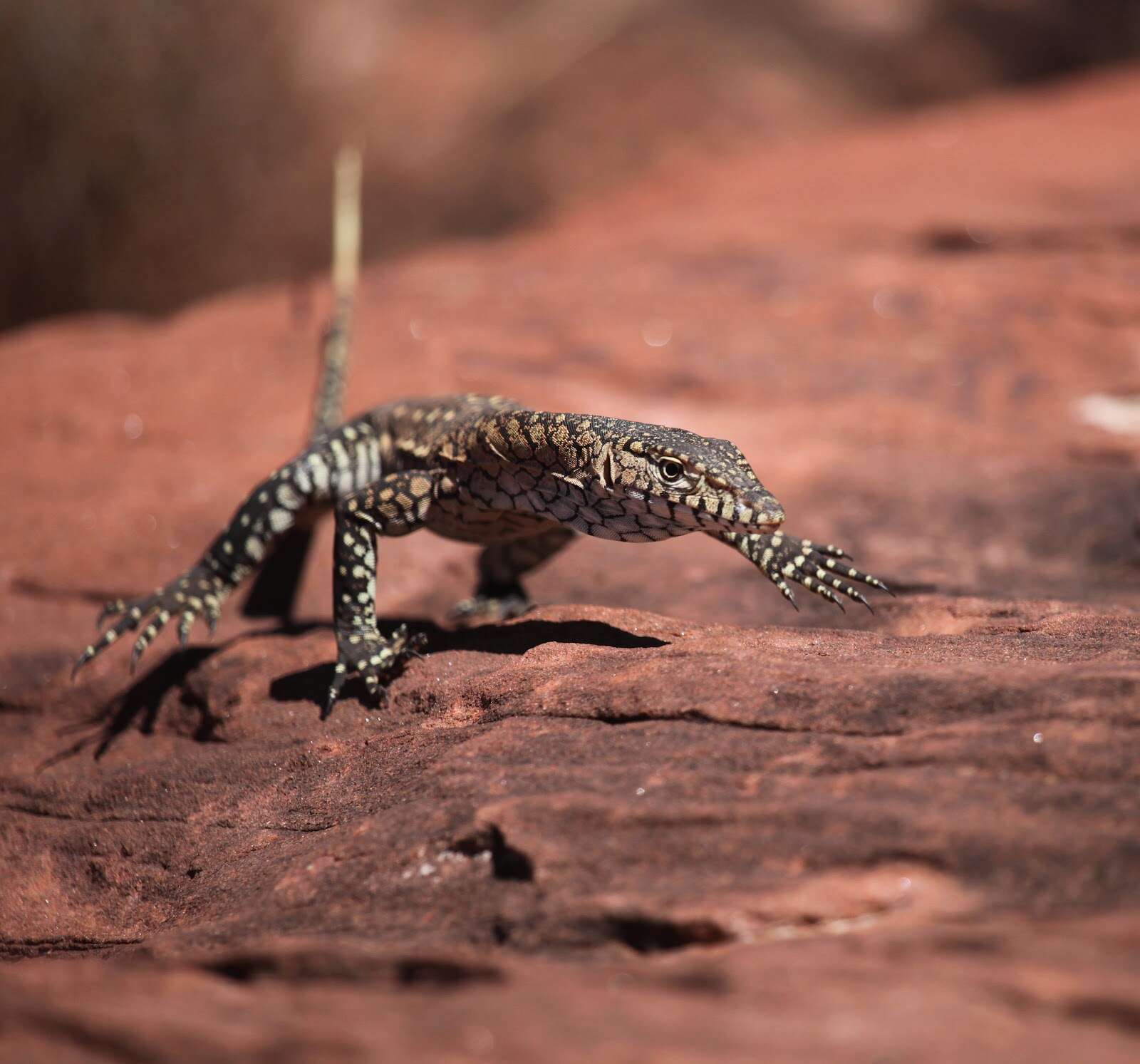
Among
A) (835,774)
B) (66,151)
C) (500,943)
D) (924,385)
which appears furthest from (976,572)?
(66,151)

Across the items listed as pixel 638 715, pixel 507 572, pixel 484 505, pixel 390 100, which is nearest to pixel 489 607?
pixel 507 572

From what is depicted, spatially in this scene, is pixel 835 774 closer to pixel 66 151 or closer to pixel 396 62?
pixel 66 151

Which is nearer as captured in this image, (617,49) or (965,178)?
(965,178)

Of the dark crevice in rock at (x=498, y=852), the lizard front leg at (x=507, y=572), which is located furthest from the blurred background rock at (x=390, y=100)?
the dark crevice in rock at (x=498, y=852)

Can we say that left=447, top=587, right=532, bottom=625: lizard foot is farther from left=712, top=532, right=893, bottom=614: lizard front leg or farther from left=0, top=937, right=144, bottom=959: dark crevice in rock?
left=0, top=937, right=144, bottom=959: dark crevice in rock

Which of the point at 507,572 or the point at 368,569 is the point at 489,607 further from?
the point at 368,569

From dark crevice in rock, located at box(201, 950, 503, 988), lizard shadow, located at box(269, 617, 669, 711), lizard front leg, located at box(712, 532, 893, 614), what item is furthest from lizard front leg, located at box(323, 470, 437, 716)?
dark crevice in rock, located at box(201, 950, 503, 988)
